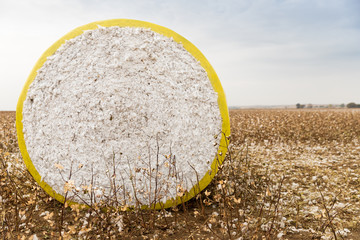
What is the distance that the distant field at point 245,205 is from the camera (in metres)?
3.45

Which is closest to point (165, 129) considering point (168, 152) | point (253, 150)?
point (168, 152)

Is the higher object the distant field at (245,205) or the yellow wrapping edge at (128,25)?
the yellow wrapping edge at (128,25)

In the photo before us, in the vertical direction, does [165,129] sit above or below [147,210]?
above

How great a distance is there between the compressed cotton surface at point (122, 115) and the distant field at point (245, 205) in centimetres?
40

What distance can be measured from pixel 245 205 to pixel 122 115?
7.74 feet

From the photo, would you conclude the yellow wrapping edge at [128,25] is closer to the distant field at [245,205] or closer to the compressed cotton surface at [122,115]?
the compressed cotton surface at [122,115]

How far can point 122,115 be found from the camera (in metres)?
3.87

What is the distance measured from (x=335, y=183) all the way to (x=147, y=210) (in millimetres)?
3915

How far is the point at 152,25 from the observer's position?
13.6ft

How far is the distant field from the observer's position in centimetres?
345

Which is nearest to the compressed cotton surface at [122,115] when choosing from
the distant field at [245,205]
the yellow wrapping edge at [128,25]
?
the yellow wrapping edge at [128,25]

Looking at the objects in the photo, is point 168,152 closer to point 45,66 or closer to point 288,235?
point 288,235

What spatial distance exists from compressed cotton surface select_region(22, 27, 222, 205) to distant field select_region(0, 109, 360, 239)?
395 mm

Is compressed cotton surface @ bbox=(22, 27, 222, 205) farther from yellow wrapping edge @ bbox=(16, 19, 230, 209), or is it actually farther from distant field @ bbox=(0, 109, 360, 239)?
distant field @ bbox=(0, 109, 360, 239)
